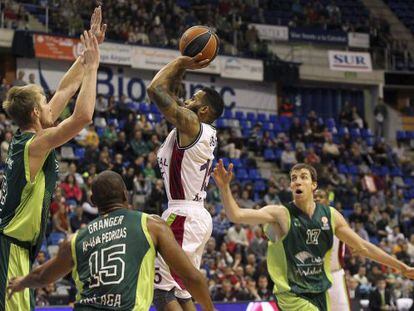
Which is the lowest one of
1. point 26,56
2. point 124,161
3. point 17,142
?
point 124,161

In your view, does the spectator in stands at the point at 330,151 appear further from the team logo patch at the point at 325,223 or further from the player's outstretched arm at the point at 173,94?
the player's outstretched arm at the point at 173,94

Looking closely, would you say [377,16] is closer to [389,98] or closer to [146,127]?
[389,98]

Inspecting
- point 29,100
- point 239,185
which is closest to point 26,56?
point 239,185

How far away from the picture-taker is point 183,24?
90.6 ft

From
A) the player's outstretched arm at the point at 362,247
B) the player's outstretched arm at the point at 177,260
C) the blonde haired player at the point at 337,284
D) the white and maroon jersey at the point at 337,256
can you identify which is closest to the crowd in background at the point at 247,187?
the white and maroon jersey at the point at 337,256

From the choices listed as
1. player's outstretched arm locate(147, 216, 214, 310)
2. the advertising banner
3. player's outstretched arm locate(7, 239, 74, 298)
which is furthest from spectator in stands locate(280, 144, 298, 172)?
player's outstretched arm locate(7, 239, 74, 298)

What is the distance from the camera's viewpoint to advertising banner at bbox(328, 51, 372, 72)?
3046cm

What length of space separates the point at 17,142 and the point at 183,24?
853 inches

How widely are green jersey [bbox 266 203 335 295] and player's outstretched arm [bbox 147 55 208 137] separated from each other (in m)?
1.46

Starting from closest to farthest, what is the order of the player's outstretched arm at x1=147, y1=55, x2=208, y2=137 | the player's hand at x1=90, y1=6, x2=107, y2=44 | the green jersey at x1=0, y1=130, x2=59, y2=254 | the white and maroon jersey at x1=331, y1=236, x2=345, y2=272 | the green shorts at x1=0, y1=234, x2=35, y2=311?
the green shorts at x1=0, y1=234, x2=35, y2=311 → the green jersey at x1=0, y1=130, x2=59, y2=254 → the player's hand at x1=90, y1=6, x2=107, y2=44 → the player's outstretched arm at x1=147, y1=55, x2=208, y2=137 → the white and maroon jersey at x1=331, y1=236, x2=345, y2=272

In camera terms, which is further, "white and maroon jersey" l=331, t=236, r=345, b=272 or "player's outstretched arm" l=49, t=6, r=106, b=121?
"white and maroon jersey" l=331, t=236, r=345, b=272

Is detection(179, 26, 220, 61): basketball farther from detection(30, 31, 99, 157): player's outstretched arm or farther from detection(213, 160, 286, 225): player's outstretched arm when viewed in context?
detection(30, 31, 99, 157): player's outstretched arm

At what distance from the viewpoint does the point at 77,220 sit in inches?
684

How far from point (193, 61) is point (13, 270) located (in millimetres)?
2229
